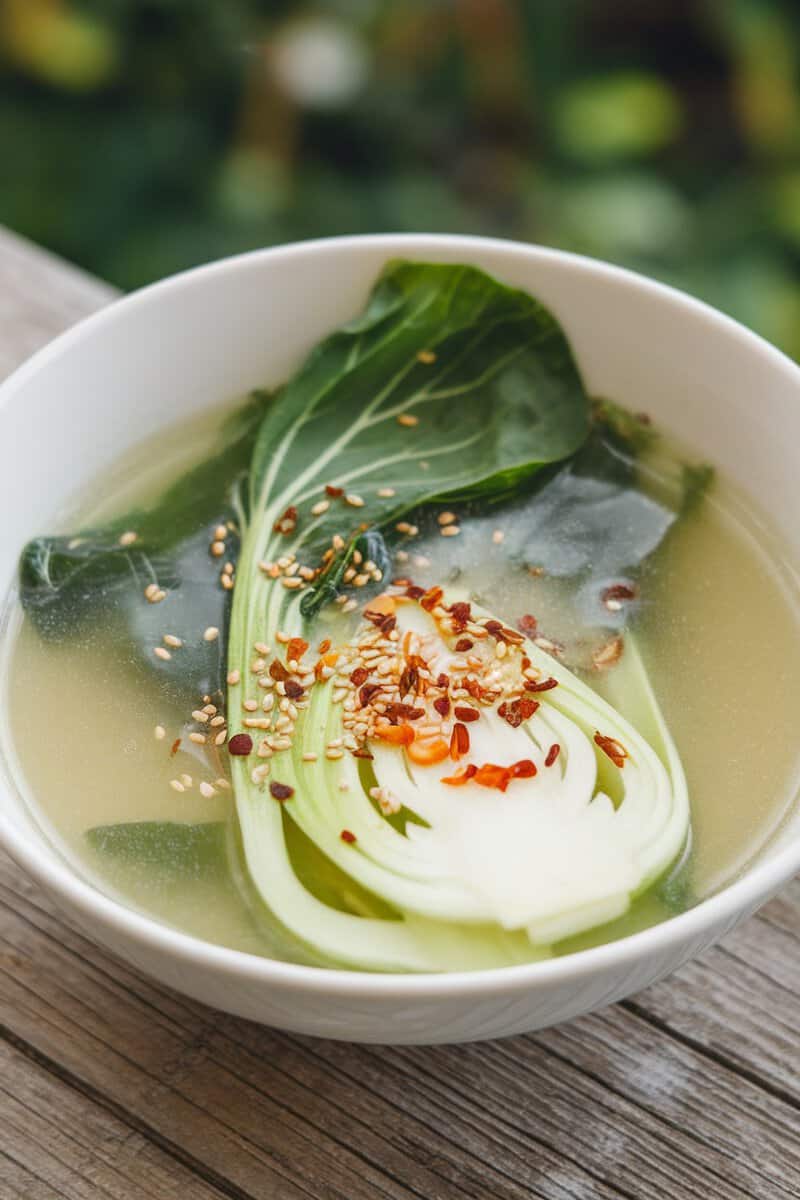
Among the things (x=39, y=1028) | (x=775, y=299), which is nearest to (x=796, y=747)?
(x=39, y=1028)

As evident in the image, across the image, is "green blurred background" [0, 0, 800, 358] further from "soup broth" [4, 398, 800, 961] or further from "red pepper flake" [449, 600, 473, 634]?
"red pepper flake" [449, 600, 473, 634]

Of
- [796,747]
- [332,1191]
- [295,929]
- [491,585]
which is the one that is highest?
[796,747]

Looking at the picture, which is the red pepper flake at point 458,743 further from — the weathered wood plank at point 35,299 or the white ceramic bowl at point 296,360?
the weathered wood plank at point 35,299

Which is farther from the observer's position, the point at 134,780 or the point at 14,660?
the point at 14,660

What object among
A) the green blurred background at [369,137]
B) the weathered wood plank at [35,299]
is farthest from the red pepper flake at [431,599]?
the green blurred background at [369,137]

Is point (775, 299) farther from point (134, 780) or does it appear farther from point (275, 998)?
point (275, 998)

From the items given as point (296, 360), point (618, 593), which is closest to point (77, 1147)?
point (618, 593)
